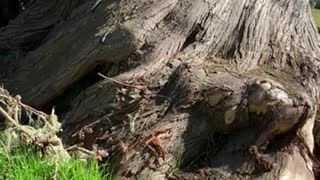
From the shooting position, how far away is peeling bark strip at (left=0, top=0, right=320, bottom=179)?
15.5 ft

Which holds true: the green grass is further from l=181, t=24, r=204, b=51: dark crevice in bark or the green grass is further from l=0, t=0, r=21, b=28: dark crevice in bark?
l=0, t=0, r=21, b=28: dark crevice in bark

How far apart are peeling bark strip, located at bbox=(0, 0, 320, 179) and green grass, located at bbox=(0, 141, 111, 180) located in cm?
26

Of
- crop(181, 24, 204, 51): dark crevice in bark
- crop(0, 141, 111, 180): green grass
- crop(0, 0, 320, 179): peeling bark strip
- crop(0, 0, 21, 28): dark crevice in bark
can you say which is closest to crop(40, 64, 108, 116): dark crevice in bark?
crop(0, 0, 320, 179): peeling bark strip

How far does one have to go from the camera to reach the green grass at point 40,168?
14.8 feet

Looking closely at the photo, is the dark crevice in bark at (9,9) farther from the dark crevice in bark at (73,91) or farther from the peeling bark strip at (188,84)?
the dark crevice in bark at (73,91)

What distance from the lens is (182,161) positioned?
484cm

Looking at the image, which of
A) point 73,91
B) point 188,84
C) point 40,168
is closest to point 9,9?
point 73,91

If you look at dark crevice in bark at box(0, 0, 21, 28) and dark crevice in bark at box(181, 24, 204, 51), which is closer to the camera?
dark crevice in bark at box(181, 24, 204, 51)

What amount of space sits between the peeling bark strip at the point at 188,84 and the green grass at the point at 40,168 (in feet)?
0.86

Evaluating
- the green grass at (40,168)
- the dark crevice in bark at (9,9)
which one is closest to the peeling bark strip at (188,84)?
the green grass at (40,168)

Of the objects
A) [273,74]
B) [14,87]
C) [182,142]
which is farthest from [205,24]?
[14,87]

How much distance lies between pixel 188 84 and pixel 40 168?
1.18 metres

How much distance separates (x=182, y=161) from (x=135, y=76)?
79 centimetres

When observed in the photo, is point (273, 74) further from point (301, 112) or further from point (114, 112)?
point (114, 112)
